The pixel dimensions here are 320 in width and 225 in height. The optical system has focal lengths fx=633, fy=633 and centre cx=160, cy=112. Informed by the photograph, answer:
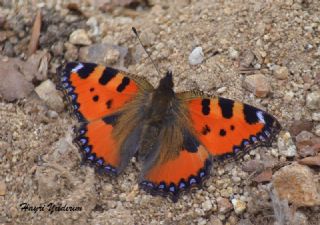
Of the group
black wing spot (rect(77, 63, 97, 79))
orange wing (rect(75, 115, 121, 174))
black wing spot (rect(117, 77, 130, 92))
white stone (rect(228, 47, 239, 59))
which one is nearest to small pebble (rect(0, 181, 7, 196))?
orange wing (rect(75, 115, 121, 174))

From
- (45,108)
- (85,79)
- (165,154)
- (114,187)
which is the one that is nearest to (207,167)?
(165,154)

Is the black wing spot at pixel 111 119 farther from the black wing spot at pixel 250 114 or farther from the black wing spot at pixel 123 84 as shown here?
the black wing spot at pixel 250 114

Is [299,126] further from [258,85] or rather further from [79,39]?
[79,39]

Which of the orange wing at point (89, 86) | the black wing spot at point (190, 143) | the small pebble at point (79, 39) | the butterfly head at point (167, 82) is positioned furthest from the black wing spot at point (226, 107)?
the small pebble at point (79, 39)

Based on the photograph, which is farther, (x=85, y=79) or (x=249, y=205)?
(x=85, y=79)

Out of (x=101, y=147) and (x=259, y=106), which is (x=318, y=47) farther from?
(x=101, y=147)
